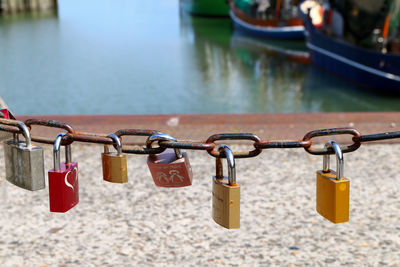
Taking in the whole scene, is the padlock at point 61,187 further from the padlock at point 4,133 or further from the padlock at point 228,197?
the padlock at point 228,197

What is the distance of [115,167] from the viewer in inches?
75.5

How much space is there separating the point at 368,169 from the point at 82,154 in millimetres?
2732

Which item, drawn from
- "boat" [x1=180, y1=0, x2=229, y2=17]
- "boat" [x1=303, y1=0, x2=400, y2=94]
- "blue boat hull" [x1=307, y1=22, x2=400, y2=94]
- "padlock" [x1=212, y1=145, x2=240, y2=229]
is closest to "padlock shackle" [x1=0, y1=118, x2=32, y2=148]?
"padlock" [x1=212, y1=145, x2=240, y2=229]

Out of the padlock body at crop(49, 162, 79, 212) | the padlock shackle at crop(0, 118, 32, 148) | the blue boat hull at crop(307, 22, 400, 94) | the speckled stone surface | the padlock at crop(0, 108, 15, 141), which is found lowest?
the blue boat hull at crop(307, 22, 400, 94)

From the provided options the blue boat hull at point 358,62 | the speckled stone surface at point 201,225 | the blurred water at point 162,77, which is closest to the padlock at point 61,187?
the speckled stone surface at point 201,225

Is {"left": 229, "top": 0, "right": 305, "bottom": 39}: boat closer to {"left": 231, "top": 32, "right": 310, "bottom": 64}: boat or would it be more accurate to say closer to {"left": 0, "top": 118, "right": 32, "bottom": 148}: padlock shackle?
{"left": 231, "top": 32, "right": 310, "bottom": 64}: boat

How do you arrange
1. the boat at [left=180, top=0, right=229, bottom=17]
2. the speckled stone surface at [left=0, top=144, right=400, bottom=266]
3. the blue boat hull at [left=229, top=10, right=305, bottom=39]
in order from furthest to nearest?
the boat at [left=180, top=0, right=229, bottom=17], the blue boat hull at [left=229, top=10, right=305, bottom=39], the speckled stone surface at [left=0, top=144, right=400, bottom=266]

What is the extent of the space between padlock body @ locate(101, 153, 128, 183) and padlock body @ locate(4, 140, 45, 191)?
0.21m

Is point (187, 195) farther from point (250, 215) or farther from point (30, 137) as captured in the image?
point (30, 137)

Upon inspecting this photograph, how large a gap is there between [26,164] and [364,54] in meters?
17.4

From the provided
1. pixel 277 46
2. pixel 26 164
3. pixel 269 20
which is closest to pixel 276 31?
pixel 269 20

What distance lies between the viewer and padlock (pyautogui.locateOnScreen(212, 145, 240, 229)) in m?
1.78

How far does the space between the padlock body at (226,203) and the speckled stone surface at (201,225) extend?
1888 mm

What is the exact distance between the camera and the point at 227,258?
3.73m
